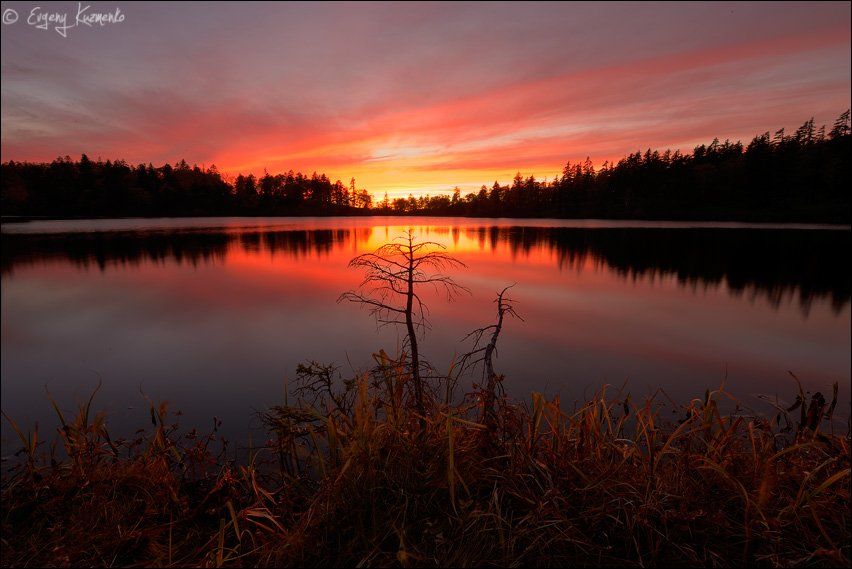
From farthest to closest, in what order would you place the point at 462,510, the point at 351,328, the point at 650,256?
the point at 650,256
the point at 351,328
the point at 462,510

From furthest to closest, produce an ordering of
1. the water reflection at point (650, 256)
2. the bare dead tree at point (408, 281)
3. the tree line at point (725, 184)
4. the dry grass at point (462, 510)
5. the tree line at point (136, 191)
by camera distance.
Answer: the tree line at point (136, 191)
the tree line at point (725, 184)
the water reflection at point (650, 256)
the bare dead tree at point (408, 281)
the dry grass at point (462, 510)

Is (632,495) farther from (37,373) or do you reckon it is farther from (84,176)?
(84,176)

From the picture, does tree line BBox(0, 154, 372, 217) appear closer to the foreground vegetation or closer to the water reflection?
the water reflection

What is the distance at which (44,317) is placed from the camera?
15.8 m

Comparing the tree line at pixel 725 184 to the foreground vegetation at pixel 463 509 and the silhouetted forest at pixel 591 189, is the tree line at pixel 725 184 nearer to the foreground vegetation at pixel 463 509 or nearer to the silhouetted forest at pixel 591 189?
the silhouetted forest at pixel 591 189

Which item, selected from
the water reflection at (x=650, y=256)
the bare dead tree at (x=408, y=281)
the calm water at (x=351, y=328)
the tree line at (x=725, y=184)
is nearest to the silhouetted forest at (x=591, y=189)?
Result: the tree line at (x=725, y=184)

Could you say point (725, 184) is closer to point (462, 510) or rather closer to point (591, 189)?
point (591, 189)

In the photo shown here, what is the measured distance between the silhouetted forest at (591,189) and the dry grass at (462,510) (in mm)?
102380

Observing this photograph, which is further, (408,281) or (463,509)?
(408,281)

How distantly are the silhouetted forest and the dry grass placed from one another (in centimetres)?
10238

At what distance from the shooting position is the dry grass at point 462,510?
114 inches

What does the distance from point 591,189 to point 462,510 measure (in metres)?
139

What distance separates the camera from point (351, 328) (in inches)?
563

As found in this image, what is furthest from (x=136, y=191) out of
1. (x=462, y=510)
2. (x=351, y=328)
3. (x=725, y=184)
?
(x=725, y=184)
